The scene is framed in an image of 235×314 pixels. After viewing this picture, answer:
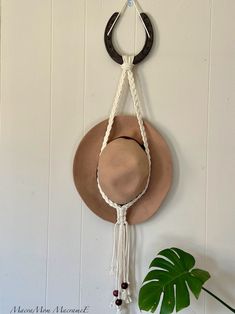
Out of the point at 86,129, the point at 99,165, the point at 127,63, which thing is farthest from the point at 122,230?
the point at 127,63

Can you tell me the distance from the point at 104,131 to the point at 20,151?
0.89 feet

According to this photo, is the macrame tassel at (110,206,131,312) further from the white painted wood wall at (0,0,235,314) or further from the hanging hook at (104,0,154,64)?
the hanging hook at (104,0,154,64)

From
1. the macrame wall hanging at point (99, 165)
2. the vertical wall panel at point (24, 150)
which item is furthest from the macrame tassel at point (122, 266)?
the vertical wall panel at point (24, 150)

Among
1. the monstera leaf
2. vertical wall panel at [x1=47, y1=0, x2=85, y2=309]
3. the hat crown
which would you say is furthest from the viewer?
vertical wall panel at [x1=47, y1=0, x2=85, y2=309]

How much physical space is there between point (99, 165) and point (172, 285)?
0.37 metres

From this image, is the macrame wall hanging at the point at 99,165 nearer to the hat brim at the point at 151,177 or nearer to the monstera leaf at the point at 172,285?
the hat brim at the point at 151,177

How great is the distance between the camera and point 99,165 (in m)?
1.03

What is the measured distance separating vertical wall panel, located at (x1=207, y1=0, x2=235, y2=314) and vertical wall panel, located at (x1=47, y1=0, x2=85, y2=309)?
397mm

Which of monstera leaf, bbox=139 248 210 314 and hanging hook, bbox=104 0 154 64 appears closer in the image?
monstera leaf, bbox=139 248 210 314

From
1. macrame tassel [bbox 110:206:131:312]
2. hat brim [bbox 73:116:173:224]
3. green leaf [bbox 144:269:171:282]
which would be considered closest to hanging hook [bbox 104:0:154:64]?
hat brim [bbox 73:116:173:224]

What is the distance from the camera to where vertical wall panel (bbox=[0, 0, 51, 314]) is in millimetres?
1120

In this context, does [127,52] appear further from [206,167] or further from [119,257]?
[119,257]

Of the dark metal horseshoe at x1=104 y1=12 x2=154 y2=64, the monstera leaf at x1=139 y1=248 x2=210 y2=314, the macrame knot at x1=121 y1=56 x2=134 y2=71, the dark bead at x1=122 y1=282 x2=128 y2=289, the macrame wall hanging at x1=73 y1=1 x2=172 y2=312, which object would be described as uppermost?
the dark metal horseshoe at x1=104 y1=12 x2=154 y2=64

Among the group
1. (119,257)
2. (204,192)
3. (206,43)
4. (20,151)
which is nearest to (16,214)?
(20,151)
